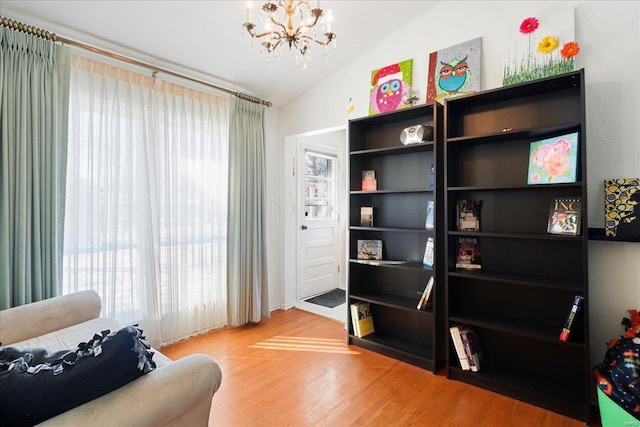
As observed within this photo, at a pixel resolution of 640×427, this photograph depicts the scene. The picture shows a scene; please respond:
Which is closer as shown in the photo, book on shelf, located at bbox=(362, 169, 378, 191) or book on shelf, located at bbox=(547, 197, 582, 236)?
book on shelf, located at bbox=(547, 197, 582, 236)

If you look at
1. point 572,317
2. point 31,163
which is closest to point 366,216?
point 572,317

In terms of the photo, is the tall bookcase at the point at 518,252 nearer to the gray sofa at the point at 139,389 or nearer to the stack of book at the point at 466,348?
the stack of book at the point at 466,348

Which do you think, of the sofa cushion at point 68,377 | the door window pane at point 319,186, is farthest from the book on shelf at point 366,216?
the sofa cushion at point 68,377

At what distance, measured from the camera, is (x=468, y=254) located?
230 centimetres

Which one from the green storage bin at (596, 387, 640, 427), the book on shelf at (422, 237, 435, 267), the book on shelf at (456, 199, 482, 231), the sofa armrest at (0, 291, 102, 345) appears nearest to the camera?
the green storage bin at (596, 387, 640, 427)

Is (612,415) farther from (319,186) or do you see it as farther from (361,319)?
(319,186)

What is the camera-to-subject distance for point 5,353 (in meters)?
1.15

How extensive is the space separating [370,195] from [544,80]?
1.50m

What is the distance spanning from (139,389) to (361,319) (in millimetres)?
1979

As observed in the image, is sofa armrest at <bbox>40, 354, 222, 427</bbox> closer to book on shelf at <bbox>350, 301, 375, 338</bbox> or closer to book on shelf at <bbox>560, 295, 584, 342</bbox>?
book on shelf at <bbox>350, 301, 375, 338</bbox>

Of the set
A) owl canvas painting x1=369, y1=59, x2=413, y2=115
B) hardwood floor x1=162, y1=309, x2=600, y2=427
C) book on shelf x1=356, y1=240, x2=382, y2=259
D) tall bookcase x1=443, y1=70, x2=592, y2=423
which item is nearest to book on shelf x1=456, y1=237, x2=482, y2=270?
tall bookcase x1=443, y1=70, x2=592, y2=423

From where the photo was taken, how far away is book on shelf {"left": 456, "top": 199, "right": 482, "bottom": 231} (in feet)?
7.41

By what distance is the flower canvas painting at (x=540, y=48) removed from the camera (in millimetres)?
1910

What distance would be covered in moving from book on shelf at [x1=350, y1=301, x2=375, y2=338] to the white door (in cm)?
131
